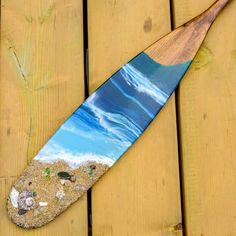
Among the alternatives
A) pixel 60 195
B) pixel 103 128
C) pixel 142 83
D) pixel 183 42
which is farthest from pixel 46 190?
pixel 183 42

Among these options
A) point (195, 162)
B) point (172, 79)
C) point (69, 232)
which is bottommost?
point (69, 232)

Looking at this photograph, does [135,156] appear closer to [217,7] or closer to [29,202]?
[29,202]

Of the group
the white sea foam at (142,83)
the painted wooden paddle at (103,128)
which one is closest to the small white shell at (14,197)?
the painted wooden paddle at (103,128)

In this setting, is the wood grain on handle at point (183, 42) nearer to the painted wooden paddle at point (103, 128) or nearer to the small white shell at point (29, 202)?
the painted wooden paddle at point (103, 128)

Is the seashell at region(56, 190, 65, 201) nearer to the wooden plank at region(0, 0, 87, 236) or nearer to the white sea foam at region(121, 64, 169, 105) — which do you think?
the wooden plank at region(0, 0, 87, 236)

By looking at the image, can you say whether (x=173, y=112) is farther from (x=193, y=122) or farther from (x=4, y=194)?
(x=4, y=194)

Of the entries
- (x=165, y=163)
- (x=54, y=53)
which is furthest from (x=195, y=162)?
(x=54, y=53)
